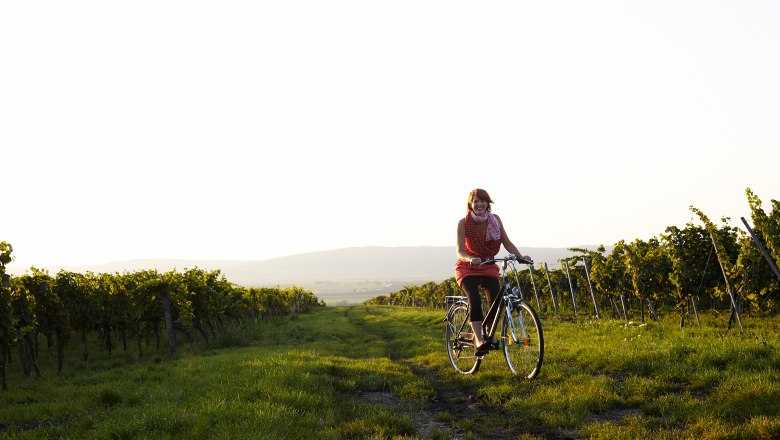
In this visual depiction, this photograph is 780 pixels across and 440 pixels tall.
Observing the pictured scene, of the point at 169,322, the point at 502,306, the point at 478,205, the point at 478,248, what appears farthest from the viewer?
the point at 169,322

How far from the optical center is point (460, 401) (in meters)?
7.94

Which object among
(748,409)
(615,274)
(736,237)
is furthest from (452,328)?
(615,274)

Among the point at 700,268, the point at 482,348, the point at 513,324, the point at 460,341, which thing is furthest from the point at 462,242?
the point at 700,268

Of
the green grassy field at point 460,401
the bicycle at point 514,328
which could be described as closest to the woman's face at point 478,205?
the bicycle at point 514,328

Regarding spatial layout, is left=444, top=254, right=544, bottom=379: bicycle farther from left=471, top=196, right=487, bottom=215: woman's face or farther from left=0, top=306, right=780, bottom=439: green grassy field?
left=471, top=196, right=487, bottom=215: woman's face

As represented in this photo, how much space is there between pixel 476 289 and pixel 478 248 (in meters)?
0.72

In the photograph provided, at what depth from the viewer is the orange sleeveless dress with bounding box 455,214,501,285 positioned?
8781mm

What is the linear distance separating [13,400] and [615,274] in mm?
22766

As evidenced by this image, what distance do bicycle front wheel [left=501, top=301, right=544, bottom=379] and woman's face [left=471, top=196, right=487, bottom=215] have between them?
168 centimetres

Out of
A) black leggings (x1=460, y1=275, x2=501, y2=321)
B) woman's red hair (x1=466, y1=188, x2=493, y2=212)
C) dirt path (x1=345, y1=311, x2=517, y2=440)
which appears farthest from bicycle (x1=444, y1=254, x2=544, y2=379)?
woman's red hair (x1=466, y1=188, x2=493, y2=212)

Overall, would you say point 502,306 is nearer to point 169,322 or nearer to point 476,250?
point 476,250

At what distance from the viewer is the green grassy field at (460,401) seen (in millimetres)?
5812

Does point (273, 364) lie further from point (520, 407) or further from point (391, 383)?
point (520, 407)

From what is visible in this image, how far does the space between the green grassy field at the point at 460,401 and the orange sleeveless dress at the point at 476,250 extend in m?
1.87
